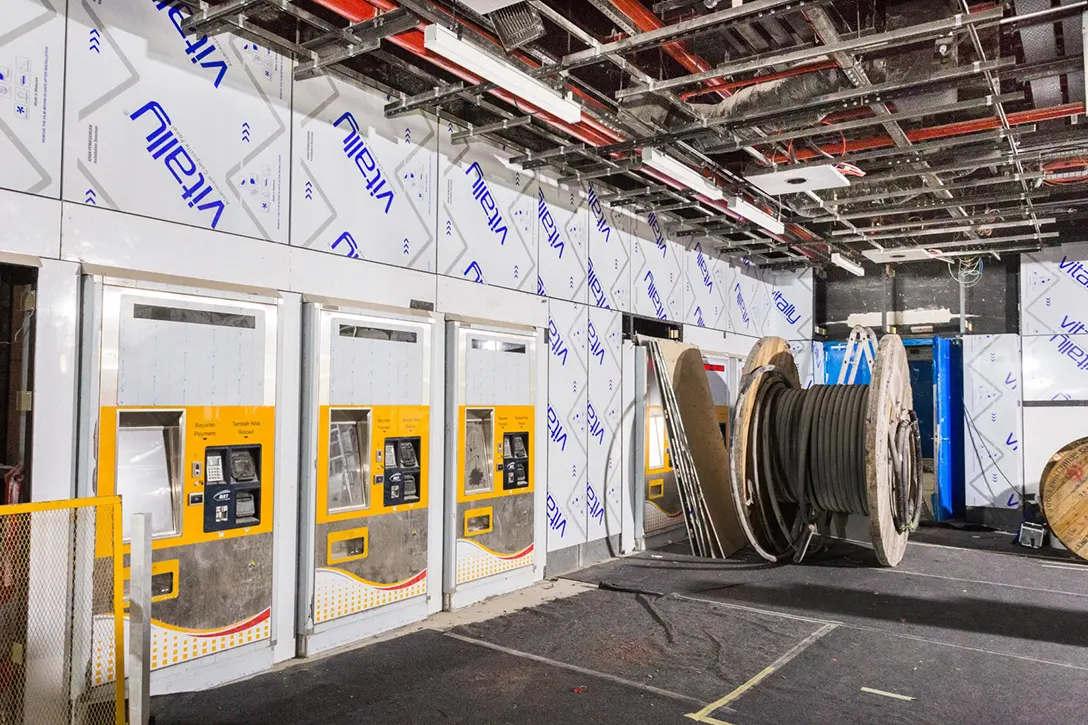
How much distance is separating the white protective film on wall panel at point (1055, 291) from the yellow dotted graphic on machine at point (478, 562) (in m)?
7.49

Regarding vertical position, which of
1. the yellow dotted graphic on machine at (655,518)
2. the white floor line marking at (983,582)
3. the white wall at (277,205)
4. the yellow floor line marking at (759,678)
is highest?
the white wall at (277,205)

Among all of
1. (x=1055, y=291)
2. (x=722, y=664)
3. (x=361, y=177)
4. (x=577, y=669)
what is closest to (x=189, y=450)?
(x=361, y=177)

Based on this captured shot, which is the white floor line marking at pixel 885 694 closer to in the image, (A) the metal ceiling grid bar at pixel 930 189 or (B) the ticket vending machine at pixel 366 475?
(B) the ticket vending machine at pixel 366 475

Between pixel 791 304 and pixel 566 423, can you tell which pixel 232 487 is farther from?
pixel 791 304

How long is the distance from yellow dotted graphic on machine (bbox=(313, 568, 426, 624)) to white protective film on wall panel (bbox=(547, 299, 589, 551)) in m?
1.94

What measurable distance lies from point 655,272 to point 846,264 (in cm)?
282

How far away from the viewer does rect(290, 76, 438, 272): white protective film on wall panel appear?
15.6 ft

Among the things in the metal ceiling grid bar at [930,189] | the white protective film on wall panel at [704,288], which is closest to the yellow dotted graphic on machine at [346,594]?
the white protective film on wall panel at [704,288]

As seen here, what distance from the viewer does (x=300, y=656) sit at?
453 centimetres

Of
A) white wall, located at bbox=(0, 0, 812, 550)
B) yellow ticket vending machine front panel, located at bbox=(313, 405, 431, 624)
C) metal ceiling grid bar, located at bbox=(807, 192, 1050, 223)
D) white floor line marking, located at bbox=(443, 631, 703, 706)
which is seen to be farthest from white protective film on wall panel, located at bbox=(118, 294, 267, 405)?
metal ceiling grid bar, located at bbox=(807, 192, 1050, 223)

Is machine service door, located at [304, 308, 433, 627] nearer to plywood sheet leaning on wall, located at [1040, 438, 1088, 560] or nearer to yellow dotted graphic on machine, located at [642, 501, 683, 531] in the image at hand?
yellow dotted graphic on machine, located at [642, 501, 683, 531]

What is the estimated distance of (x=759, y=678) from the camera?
4.29 meters

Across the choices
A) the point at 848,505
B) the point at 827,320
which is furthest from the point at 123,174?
the point at 827,320

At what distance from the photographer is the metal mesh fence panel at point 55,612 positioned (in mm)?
3123
